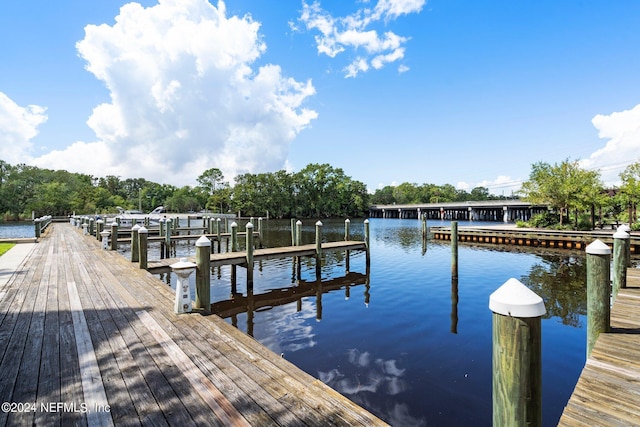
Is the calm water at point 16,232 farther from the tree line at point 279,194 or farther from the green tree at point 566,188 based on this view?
the green tree at point 566,188

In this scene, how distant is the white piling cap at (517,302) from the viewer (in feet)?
5.71

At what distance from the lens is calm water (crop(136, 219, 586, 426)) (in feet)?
17.4

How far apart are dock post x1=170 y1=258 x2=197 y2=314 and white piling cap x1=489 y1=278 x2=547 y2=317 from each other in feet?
15.1

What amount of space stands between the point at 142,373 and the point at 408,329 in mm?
6556

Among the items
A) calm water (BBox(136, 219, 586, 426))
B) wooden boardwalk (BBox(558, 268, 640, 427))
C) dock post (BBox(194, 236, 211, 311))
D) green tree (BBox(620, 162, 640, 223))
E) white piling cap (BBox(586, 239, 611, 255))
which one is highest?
green tree (BBox(620, 162, 640, 223))

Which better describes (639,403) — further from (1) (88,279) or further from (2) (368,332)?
(1) (88,279)

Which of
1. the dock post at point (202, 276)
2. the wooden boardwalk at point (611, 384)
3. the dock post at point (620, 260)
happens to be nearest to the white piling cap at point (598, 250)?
the wooden boardwalk at point (611, 384)

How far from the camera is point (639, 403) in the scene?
285cm

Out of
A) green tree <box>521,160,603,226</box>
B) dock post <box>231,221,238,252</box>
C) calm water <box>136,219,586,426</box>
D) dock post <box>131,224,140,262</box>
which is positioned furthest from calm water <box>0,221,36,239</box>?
green tree <box>521,160,603,226</box>

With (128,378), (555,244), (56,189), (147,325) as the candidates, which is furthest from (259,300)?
(56,189)

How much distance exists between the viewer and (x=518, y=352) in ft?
5.88

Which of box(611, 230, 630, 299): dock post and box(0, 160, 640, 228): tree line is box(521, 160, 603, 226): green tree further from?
box(611, 230, 630, 299): dock post

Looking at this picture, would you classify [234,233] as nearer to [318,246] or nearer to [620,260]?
[318,246]

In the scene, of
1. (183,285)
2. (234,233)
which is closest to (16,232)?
(234,233)
